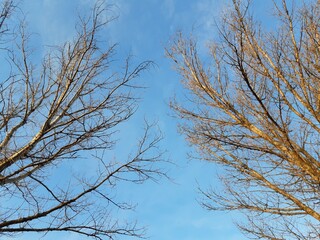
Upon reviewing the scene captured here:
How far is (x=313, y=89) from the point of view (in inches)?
201

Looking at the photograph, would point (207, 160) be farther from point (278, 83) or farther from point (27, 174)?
point (27, 174)

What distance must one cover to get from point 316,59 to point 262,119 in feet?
3.73

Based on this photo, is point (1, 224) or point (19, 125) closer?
point (1, 224)

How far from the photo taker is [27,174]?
4.55 meters

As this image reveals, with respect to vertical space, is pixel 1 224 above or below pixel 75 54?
below

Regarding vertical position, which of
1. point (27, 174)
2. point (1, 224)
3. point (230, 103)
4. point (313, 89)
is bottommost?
point (1, 224)

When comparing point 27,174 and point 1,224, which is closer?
point 1,224

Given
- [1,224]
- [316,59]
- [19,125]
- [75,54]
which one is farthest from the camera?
[316,59]

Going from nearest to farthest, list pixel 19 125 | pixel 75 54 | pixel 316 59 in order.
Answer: pixel 19 125, pixel 75 54, pixel 316 59

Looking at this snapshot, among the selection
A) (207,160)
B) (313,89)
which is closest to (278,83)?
(313,89)

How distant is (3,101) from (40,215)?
1.27m

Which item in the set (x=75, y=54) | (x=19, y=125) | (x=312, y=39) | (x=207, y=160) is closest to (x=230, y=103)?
(x=207, y=160)

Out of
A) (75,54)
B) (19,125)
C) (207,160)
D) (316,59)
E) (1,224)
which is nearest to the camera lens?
(1,224)

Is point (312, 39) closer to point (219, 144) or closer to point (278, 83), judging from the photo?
point (278, 83)
